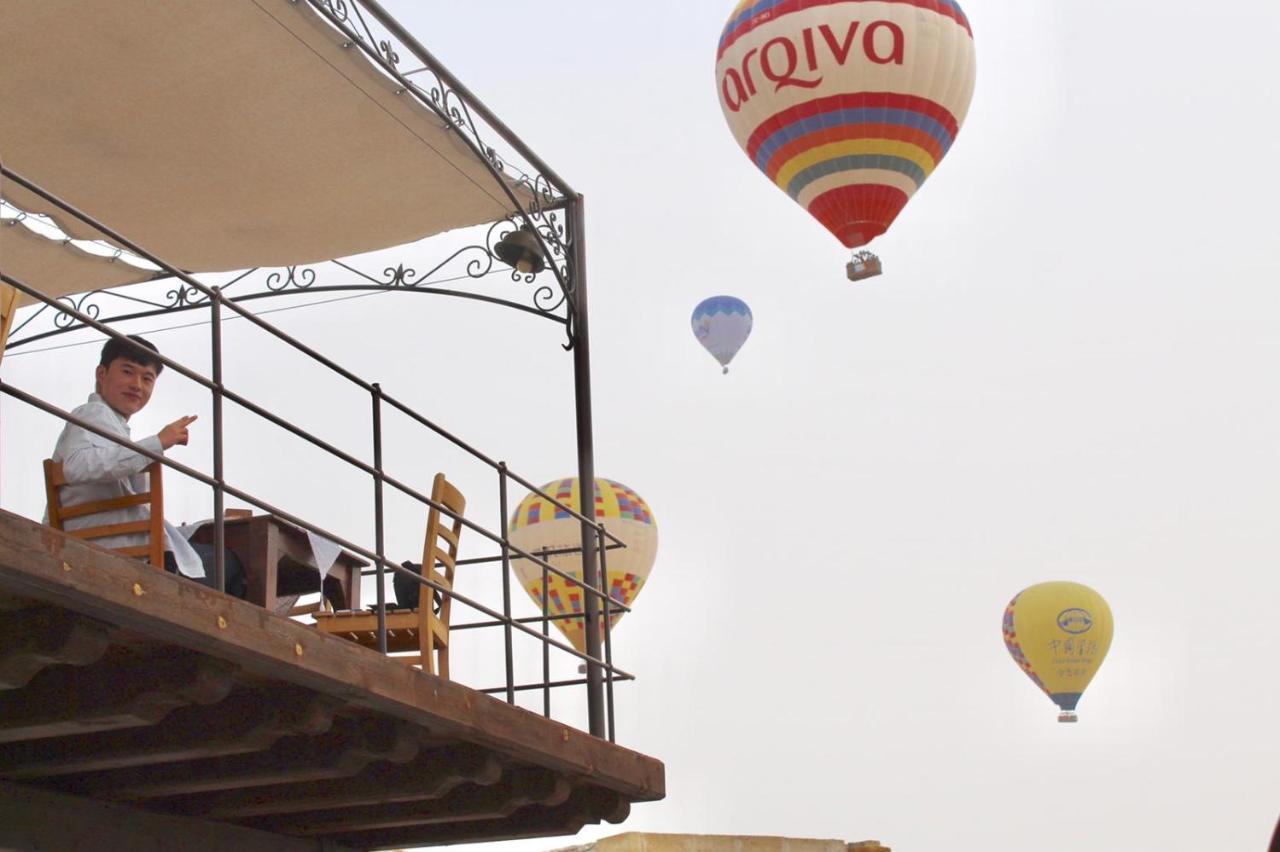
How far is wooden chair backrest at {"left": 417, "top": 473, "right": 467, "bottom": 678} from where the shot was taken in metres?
7.35

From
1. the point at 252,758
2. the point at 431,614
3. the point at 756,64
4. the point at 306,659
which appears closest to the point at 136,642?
the point at 306,659

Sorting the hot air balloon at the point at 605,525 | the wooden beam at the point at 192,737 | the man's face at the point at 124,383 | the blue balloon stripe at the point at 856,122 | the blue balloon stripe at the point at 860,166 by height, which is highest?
the blue balloon stripe at the point at 856,122

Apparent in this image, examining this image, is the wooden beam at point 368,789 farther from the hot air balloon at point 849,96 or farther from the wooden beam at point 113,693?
the hot air balloon at point 849,96

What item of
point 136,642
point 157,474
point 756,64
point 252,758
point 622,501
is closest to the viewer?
point 136,642

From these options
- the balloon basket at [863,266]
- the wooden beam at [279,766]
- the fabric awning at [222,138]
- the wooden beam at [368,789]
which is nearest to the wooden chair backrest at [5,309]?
the wooden beam at [279,766]

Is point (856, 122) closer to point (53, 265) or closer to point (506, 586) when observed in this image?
point (53, 265)

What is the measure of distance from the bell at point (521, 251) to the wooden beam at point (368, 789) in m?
2.64

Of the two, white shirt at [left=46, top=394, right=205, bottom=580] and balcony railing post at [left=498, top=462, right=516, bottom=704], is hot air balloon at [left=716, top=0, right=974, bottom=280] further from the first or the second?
white shirt at [left=46, top=394, right=205, bottom=580]

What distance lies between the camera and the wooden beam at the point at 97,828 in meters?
6.60

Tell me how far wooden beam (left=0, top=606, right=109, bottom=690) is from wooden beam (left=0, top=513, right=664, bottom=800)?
8cm

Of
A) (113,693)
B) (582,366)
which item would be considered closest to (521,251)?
(582,366)

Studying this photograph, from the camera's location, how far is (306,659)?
5.84 metres

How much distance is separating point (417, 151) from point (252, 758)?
3083 mm

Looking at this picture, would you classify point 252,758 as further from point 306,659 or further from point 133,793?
point 306,659
